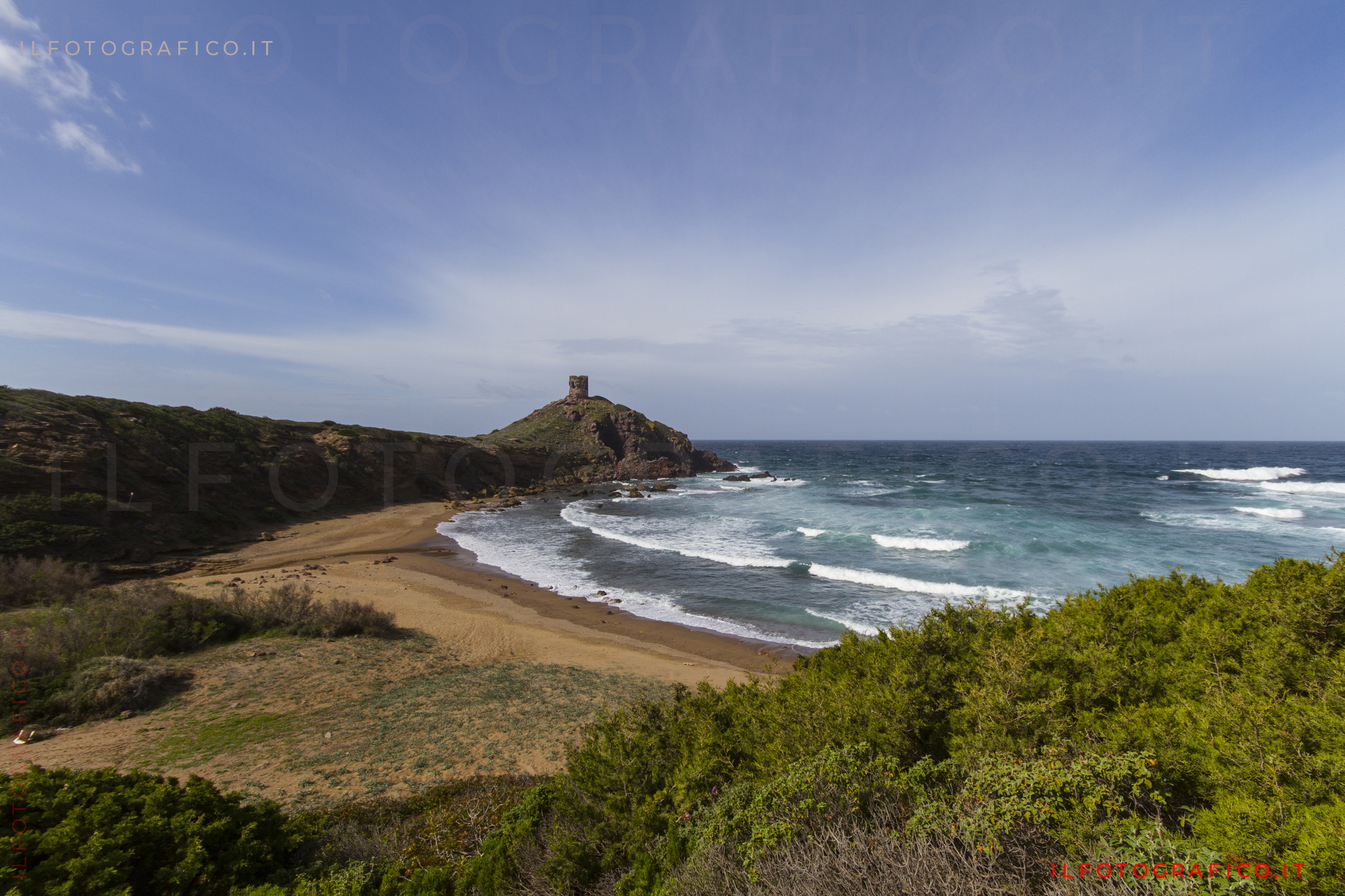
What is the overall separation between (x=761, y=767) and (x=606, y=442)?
68.0 metres

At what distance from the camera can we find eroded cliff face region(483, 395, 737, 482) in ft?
220

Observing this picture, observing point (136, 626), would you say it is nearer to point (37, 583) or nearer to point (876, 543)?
point (37, 583)

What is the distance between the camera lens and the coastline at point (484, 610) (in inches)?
517

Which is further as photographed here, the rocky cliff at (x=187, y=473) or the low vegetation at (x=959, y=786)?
the rocky cliff at (x=187, y=473)

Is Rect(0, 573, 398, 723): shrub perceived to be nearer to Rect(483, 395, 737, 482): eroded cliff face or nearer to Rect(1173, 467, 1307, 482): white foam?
Rect(483, 395, 737, 482): eroded cliff face

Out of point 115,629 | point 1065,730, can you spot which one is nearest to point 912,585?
point 1065,730

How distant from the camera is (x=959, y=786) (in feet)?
12.0

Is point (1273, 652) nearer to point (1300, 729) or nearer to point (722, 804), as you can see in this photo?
point (1300, 729)

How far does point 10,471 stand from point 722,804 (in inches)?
1217

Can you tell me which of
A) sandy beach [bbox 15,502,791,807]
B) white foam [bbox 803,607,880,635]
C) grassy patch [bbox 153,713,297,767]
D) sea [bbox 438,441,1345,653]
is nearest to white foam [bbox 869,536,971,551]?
sea [bbox 438,441,1345,653]

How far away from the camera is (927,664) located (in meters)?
4.88

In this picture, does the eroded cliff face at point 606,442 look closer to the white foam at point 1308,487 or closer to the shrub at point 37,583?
the shrub at point 37,583

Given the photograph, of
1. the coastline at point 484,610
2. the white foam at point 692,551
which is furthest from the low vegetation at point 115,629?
the white foam at point 692,551

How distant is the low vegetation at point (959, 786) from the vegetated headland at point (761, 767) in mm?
22
